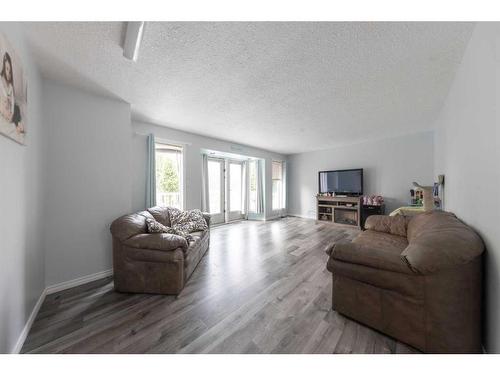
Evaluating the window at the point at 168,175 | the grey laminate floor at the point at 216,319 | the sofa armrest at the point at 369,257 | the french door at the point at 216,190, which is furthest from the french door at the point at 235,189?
the sofa armrest at the point at 369,257

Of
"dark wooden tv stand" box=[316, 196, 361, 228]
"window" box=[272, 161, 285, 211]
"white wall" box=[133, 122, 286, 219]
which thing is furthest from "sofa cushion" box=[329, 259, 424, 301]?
"window" box=[272, 161, 285, 211]

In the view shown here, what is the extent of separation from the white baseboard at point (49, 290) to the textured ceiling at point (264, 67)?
2.37m

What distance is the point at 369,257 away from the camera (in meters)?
1.36

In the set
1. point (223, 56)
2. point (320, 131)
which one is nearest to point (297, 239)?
point (320, 131)

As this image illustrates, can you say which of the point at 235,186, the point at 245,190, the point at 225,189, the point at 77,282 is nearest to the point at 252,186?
the point at 245,190

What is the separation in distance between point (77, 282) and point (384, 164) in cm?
669

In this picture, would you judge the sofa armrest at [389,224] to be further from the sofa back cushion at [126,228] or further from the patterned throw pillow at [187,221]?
the sofa back cushion at [126,228]

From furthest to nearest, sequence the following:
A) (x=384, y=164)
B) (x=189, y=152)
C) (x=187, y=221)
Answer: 1. (x=384, y=164)
2. (x=189, y=152)
3. (x=187, y=221)

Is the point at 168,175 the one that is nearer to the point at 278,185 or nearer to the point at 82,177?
the point at 82,177

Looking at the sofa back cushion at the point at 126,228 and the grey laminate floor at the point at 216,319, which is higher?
the sofa back cushion at the point at 126,228

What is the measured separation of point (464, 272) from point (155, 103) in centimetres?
364

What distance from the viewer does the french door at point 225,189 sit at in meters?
5.22

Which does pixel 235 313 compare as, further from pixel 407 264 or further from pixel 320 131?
pixel 320 131

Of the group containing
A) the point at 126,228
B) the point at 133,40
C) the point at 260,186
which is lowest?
the point at 126,228
